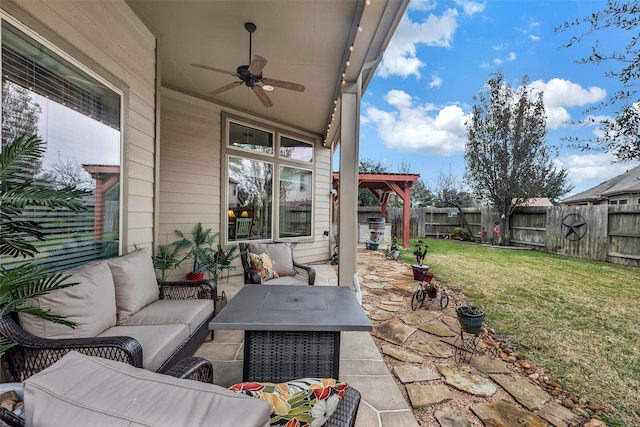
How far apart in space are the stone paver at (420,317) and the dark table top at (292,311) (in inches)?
53.6

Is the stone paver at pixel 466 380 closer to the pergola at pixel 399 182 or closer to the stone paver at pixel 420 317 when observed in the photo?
the stone paver at pixel 420 317

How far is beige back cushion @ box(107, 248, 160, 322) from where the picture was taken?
7.05ft

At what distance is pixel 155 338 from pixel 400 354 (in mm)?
2024

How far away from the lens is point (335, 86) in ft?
14.1

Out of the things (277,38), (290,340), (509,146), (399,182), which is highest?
(509,146)

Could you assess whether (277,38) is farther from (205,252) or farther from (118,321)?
(118,321)

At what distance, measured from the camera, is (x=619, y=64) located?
1836mm

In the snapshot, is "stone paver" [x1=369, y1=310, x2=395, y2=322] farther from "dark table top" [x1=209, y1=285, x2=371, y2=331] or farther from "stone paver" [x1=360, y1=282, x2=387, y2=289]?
"dark table top" [x1=209, y1=285, x2=371, y2=331]

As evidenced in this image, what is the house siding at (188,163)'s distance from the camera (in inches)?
173

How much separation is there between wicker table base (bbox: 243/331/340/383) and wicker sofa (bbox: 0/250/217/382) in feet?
1.80

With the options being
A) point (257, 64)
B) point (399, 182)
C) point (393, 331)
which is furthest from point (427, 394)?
point (399, 182)

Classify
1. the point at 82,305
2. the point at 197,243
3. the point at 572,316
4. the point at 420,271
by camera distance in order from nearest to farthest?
the point at 82,305 → the point at 572,316 → the point at 197,243 → the point at 420,271

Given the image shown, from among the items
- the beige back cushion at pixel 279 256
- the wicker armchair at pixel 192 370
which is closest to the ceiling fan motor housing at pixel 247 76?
the beige back cushion at pixel 279 256

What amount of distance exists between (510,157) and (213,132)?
36.5 feet
